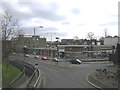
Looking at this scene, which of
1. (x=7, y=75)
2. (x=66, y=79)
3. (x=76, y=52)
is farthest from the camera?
(x=76, y=52)

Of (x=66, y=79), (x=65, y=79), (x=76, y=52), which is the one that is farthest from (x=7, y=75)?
(x=76, y=52)

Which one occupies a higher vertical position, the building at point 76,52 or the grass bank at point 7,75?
the building at point 76,52

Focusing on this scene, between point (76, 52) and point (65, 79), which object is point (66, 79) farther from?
point (76, 52)

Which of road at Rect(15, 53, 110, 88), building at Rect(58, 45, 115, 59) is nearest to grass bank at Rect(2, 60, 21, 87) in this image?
road at Rect(15, 53, 110, 88)

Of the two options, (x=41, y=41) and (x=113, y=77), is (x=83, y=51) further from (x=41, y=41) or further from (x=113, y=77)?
(x=41, y=41)

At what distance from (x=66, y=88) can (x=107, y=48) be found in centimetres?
5476

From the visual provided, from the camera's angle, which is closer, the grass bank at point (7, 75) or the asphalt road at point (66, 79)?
the asphalt road at point (66, 79)

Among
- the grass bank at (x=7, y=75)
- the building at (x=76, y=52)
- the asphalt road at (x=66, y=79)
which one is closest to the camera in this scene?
the asphalt road at (x=66, y=79)

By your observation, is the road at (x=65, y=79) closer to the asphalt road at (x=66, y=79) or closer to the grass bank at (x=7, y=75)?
the asphalt road at (x=66, y=79)

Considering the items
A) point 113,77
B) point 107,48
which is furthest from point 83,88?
point 107,48

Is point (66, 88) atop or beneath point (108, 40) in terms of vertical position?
beneath

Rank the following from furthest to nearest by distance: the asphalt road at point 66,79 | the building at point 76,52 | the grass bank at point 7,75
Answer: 1. the building at point 76,52
2. the grass bank at point 7,75
3. the asphalt road at point 66,79

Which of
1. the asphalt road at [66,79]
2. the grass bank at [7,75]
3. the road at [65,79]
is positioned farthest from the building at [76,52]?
the asphalt road at [66,79]

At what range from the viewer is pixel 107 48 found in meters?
65.3
